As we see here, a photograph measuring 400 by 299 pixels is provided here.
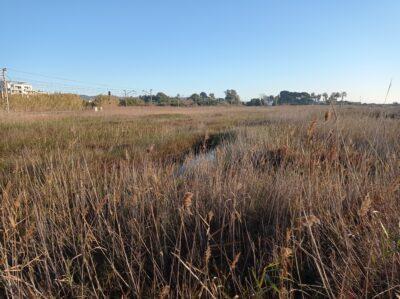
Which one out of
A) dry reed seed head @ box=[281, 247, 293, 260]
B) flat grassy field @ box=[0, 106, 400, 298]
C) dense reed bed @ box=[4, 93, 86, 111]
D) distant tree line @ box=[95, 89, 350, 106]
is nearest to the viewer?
dry reed seed head @ box=[281, 247, 293, 260]

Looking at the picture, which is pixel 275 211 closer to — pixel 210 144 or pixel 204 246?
pixel 204 246

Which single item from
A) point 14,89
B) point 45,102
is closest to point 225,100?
point 45,102

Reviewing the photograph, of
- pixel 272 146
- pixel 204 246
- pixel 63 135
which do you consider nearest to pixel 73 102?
pixel 63 135

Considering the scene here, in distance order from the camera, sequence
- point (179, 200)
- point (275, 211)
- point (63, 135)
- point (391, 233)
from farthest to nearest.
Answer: point (63, 135) < point (179, 200) < point (275, 211) < point (391, 233)

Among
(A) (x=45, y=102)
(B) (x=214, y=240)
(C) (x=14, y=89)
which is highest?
(C) (x=14, y=89)

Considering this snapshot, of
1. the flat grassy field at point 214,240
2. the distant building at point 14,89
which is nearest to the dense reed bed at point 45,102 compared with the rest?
the distant building at point 14,89

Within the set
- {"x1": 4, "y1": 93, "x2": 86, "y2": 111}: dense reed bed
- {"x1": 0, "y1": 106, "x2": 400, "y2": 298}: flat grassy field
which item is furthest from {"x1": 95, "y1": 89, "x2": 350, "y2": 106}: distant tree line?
{"x1": 4, "y1": 93, "x2": 86, "y2": 111}: dense reed bed

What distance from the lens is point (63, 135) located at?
34.2 feet

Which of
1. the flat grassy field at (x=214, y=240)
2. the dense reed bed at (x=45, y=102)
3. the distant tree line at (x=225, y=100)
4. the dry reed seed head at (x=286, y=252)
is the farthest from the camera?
the dense reed bed at (x=45, y=102)

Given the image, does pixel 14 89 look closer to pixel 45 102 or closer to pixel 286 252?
pixel 45 102

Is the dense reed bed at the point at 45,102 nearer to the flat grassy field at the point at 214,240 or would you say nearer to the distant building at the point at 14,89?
the distant building at the point at 14,89

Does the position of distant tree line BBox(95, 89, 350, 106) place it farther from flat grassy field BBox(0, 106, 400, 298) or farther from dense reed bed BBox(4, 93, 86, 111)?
dense reed bed BBox(4, 93, 86, 111)

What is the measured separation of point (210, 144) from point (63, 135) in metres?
4.98

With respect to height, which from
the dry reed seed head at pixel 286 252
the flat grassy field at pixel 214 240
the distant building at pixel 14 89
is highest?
the distant building at pixel 14 89
